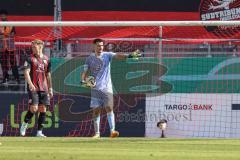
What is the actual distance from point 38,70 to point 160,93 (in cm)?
330

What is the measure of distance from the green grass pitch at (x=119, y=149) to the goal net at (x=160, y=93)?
3.66 metres

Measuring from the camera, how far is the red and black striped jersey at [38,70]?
17219 millimetres

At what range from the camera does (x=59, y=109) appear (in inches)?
771

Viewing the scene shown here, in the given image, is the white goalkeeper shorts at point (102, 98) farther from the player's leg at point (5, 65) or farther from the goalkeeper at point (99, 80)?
the player's leg at point (5, 65)

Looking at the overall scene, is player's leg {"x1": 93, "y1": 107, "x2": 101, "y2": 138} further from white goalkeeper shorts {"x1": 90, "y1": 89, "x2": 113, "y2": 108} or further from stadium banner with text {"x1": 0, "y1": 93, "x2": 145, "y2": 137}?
stadium banner with text {"x1": 0, "y1": 93, "x2": 145, "y2": 137}

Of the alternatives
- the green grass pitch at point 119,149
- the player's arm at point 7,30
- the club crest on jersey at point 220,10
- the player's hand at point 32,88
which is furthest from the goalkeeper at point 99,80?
the club crest on jersey at point 220,10

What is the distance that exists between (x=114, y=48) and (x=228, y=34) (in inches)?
165

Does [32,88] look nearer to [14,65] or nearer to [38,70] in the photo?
[38,70]

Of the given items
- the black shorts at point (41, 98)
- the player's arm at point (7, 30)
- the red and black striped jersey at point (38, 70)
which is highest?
the player's arm at point (7, 30)

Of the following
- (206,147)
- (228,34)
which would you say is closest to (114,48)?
(228,34)

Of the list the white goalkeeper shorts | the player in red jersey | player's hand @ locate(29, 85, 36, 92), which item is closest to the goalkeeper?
the white goalkeeper shorts

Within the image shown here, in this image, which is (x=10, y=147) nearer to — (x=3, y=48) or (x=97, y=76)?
(x=97, y=76)

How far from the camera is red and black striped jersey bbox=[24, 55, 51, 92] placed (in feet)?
56.5

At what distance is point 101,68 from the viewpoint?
17297 millimetres
